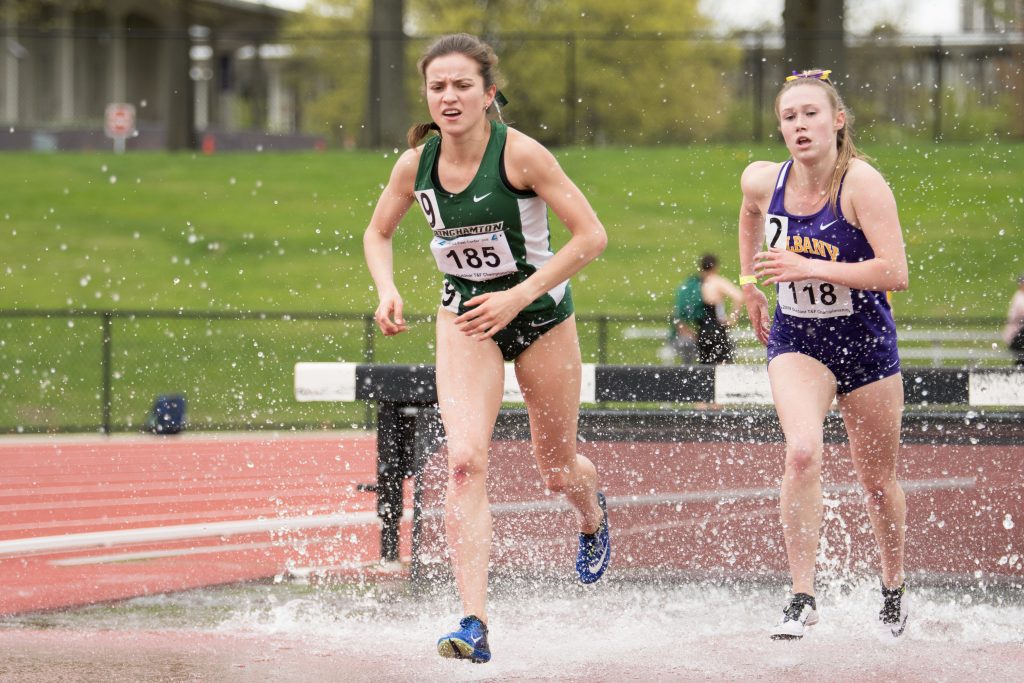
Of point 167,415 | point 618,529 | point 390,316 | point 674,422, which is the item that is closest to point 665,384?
point 674,422

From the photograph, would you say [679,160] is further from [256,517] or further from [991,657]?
[991,657]

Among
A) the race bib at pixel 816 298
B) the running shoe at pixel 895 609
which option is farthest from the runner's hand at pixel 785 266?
the running shoe at pixel 895 609

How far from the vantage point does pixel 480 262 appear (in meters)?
5.21

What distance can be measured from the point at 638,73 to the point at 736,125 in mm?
8521

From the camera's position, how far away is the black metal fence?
605 inches

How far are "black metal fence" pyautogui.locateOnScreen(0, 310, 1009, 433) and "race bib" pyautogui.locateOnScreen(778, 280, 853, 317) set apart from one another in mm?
9286

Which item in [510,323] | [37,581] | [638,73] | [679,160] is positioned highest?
[638,73]

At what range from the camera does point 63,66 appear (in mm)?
42812

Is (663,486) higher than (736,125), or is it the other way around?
(736,125)

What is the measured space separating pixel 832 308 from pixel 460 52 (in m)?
1.61

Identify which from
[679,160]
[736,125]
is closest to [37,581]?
[679,160]

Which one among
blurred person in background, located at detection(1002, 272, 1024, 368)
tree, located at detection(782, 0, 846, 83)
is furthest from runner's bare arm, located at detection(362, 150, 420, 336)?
tree, located at detection(782, 0, 846, 83)

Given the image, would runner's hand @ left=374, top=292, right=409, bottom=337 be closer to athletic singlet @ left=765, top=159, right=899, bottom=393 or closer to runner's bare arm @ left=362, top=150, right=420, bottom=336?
runner's bare arm @ left=362, top=150, right=420, bottom=336

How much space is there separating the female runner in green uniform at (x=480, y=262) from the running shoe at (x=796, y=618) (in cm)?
103
